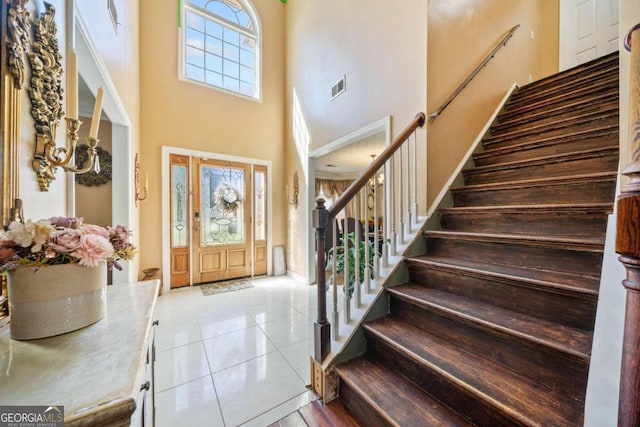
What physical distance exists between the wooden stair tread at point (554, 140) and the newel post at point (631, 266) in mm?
1881

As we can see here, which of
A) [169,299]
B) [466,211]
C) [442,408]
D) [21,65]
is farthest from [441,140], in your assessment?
[169,299]

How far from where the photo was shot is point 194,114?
4043 mm

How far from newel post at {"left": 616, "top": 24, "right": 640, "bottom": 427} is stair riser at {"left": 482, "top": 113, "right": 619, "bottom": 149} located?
2001mm

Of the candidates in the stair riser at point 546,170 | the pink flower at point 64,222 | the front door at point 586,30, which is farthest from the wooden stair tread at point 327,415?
the front door at point 586,30

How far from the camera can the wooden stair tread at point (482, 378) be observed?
91 centimetres

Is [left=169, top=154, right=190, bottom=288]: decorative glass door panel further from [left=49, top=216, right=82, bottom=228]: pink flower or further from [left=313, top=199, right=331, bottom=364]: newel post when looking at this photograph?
[left=49, top=216, right=82, bottom=228]: pink flower

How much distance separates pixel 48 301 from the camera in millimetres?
680

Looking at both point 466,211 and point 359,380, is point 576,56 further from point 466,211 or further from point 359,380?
point 359,380

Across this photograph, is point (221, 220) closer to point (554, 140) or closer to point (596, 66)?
point (554, 140)

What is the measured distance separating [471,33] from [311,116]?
2.29m

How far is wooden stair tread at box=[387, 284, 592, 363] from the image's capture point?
999 mm

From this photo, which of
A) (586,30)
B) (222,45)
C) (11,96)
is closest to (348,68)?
(222,45)

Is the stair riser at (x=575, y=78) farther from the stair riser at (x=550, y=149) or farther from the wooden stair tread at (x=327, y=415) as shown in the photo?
the wooden stair tread at (x=327, y=415)

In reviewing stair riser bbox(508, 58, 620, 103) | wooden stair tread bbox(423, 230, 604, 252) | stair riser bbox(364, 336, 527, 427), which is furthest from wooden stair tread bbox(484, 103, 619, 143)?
stair riser bbox(364, 336, 527, 427)
